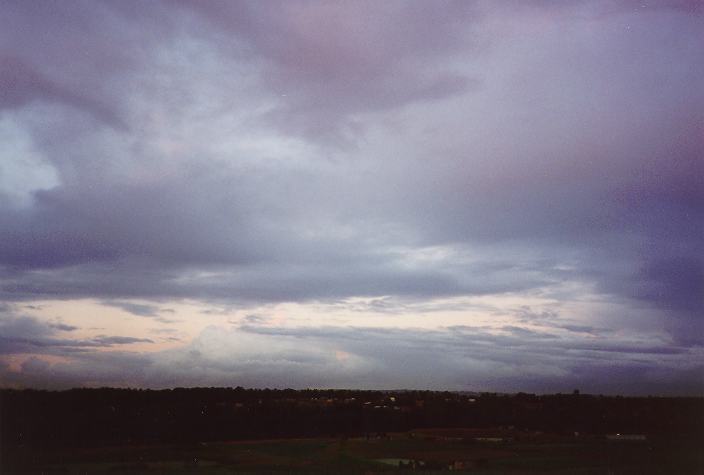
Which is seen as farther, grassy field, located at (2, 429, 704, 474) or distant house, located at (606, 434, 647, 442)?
distant house, located at (606, 434, 647, 442)

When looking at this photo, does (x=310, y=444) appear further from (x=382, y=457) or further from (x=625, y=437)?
(x=625, y=437)

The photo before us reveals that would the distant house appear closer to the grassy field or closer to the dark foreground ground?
the dark foreground ground

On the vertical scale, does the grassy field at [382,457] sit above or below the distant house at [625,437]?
below

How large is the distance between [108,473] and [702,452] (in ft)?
336

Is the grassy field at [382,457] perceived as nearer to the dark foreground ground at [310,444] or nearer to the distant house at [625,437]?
the dark foreground ground at [310,444]

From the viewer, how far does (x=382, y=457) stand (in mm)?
122375

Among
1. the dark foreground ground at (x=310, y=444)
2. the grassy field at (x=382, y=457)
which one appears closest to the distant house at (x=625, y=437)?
the dark foreground ground at (x=310, y=444)

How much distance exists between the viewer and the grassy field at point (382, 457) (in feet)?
338

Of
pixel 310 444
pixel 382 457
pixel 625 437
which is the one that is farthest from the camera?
pixel 625 437

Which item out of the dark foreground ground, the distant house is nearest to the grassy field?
the dark foreground ground

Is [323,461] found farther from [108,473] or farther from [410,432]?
[410,432]

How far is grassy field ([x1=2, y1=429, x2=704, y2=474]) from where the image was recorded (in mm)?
102938

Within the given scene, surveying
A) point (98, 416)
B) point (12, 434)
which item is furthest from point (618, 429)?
point (12, 434)

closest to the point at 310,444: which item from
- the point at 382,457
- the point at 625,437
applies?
the point at 382,457
